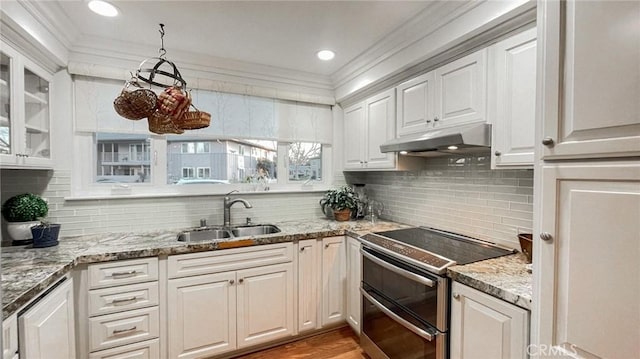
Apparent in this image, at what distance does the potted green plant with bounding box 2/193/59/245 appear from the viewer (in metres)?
1.93

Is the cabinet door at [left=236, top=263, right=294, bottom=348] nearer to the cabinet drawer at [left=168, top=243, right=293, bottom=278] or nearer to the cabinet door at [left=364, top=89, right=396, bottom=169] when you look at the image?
the cabinet drawer at [left=168, top=243, right=293, bottom=278]

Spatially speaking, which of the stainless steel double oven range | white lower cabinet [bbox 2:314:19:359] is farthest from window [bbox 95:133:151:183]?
the stainless steel double oven range

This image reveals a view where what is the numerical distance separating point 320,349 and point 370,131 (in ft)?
6.10

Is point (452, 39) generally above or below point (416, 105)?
above

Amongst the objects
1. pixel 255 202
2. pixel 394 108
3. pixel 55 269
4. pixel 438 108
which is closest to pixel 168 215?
pixel 255 202

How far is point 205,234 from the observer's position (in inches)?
102

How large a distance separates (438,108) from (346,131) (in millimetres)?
1219

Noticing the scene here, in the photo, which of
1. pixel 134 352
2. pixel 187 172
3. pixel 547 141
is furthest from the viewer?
pixel 187 172

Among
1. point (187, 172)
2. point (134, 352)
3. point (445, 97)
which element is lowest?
point (134, 352)

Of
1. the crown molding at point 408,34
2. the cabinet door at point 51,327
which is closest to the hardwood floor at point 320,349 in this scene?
the cabinet door at point 51,327

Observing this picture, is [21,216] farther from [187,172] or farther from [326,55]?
[326,55]

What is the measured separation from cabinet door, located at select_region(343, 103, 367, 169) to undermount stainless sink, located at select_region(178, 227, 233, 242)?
4.40ft

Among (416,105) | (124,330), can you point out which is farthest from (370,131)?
(124,330)

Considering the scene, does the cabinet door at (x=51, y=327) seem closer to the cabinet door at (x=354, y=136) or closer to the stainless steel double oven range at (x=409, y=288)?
the stainless steel double oven range at (x=409, y=288)
